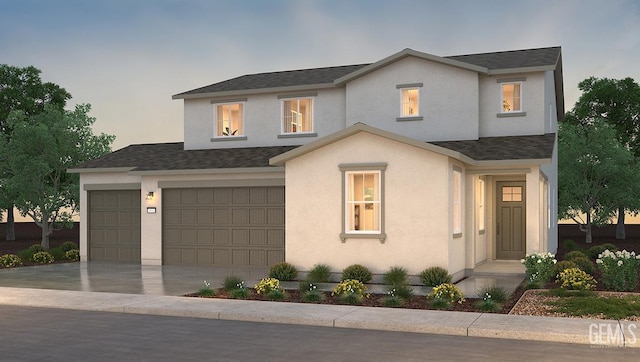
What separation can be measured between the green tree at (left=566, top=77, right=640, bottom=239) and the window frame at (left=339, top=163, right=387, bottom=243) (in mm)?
36548

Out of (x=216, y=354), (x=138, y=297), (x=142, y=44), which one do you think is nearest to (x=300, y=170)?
(x=138, y=297)

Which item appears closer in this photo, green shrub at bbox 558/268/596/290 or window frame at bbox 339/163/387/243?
green shrub at bbox 558/268/596/290

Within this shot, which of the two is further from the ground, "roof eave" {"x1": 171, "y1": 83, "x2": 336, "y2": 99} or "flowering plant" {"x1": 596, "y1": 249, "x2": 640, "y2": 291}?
"roof eave" {"x1": 171, "y1": 83, "x2": 336, "y2": 99}

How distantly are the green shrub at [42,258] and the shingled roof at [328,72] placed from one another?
25.3 feet

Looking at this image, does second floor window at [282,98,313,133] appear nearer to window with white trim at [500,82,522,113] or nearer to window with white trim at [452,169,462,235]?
window with white trim at [500,82,522,113]

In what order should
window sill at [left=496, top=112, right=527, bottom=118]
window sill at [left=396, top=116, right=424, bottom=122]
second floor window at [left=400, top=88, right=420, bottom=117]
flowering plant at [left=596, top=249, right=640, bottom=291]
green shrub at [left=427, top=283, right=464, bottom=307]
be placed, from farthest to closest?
second floor window at [left=400, top=88, right=420, bottom=117] < window sill at [left=396, top=116, right=424, bottom=122] < window sill at [left=496, top=112, right=527, bottom=118] < flowering plant at [left=596, top=249, right=640, bottom=291] < green shrub at [left=427, top=283, right=464, bottom=307]

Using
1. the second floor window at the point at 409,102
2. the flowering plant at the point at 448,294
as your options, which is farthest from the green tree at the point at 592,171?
the flowering plant at the point at 448,294

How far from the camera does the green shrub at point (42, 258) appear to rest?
84.2 feet

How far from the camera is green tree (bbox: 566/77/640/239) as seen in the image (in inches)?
1964

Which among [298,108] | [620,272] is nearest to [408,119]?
[298,108]

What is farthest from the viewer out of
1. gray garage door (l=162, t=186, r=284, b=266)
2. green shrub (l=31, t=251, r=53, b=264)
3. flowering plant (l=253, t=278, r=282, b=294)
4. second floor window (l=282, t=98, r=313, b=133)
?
green shrub (l=31, t=251, r=53, b=264)

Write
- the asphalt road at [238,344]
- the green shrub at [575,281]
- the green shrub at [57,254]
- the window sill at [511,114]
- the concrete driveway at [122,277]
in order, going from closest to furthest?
1. the asphalt road at [238,344]
2. the green shrub at [575,281]
3. the concrete driveway at [122,277]
4. the window sill at [511,114]
5. the green shrub at [57,254]

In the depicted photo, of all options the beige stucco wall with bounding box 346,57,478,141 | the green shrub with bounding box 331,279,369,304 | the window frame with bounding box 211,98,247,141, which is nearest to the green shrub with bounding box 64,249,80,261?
the window frame with bounding box 211,98,247,141

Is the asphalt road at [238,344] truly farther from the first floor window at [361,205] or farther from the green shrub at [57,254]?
the green shrub at [57,254]
